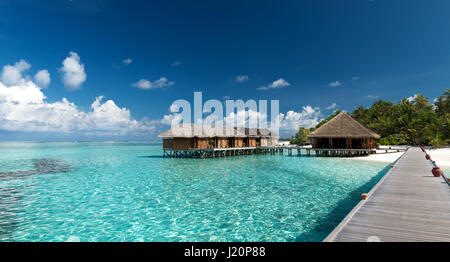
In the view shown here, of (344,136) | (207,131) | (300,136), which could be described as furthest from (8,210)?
(300,136)

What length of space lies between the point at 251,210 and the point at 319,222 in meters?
2.27

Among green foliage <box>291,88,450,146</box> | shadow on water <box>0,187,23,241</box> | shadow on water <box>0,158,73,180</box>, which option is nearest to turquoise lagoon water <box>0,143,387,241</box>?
shadow on water <box>0,187,23,241</box>

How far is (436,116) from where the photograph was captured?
36.4 meters

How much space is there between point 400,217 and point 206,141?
87.7ft

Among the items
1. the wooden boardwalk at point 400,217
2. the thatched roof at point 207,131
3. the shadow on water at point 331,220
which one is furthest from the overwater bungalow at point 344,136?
the wooden boardwalk at point 400,217

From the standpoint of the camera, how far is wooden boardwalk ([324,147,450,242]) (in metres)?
4.14

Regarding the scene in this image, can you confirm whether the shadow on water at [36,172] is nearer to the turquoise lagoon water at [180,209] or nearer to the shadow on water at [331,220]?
the turquoise lagoon water at [180,209]

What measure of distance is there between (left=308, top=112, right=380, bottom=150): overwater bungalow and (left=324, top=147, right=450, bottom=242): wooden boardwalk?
20309 millimetres

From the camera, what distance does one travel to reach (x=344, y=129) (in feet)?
90.8

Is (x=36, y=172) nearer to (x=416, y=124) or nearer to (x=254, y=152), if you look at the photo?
(x=254, y=152)

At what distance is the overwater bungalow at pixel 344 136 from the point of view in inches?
1058

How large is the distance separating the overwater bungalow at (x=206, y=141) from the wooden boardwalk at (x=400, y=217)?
23300 mm
